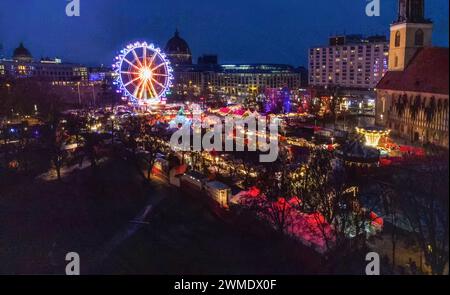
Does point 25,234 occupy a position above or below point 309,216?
below

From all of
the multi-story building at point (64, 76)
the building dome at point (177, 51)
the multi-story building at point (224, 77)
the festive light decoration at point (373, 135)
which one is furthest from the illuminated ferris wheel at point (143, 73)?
the building dome at point (177, 51)

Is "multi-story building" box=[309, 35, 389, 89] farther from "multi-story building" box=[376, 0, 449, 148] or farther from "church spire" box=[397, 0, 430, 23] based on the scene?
"church spire" box=[397, 0, 430, 23]

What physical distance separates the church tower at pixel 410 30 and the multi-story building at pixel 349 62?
98.8 feet

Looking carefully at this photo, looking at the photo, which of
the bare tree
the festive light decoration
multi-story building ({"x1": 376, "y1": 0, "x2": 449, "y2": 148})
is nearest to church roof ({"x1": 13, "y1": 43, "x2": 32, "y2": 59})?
multi-story building ({"x1": 376, "y1": 0, "x2": 449, "y2": 148})

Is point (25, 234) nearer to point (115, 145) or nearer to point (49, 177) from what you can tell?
point (49, 177)

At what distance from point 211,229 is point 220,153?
9082 mm

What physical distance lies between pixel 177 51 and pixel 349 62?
46837 mm

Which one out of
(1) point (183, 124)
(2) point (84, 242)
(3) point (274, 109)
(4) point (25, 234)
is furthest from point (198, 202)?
(3) point (274, 109)

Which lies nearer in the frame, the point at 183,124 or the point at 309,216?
the point at 309,216

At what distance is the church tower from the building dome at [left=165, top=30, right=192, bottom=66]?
74.5 m

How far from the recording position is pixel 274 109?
45.4 m
